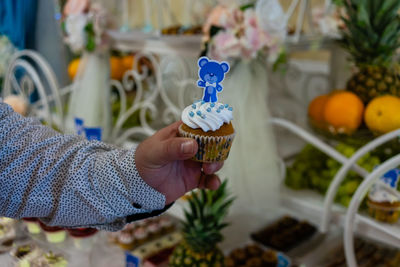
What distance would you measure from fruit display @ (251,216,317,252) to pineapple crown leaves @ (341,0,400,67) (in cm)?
90

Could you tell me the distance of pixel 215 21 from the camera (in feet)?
5.03

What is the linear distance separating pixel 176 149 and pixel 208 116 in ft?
0.34

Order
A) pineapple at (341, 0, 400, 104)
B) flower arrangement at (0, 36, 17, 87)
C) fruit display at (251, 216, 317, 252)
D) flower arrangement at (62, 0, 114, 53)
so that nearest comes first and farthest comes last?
pineapple at (341, 0, 400, 104) → fruit display at (251, 216, 317, 252) → flower arrangement at (62, 0, 114, 53) → flower arrangement at (0, 36, 17, 87)

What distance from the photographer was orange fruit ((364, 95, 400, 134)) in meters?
1.34

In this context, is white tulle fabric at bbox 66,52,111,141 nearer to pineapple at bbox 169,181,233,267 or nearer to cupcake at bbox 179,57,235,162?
pineapple at bbox 169,181,233,267

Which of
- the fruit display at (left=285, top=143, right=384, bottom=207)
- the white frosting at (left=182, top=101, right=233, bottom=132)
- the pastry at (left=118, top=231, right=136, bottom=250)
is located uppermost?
the white frosting at (left=182, top=101, right=233, bottom=132)

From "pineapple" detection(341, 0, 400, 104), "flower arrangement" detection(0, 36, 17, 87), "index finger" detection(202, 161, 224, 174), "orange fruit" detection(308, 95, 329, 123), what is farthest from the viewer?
"flower arrangement" detection(0, 36, 17, 87)

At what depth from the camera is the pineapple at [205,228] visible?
4.79ft

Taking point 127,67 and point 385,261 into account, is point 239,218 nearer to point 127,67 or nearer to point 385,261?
point 385,261

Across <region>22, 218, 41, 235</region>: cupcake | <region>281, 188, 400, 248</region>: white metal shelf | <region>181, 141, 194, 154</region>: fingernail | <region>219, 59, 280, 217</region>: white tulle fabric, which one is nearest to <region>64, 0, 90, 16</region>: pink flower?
<region>219, 59, 280, 217</region>: white tulle fabric

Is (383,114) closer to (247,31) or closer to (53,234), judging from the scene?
(247,31)

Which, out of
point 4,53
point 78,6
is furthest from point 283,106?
point 4,53

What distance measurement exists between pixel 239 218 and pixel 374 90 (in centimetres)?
100

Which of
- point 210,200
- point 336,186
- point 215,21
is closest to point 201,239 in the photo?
point 210,200
